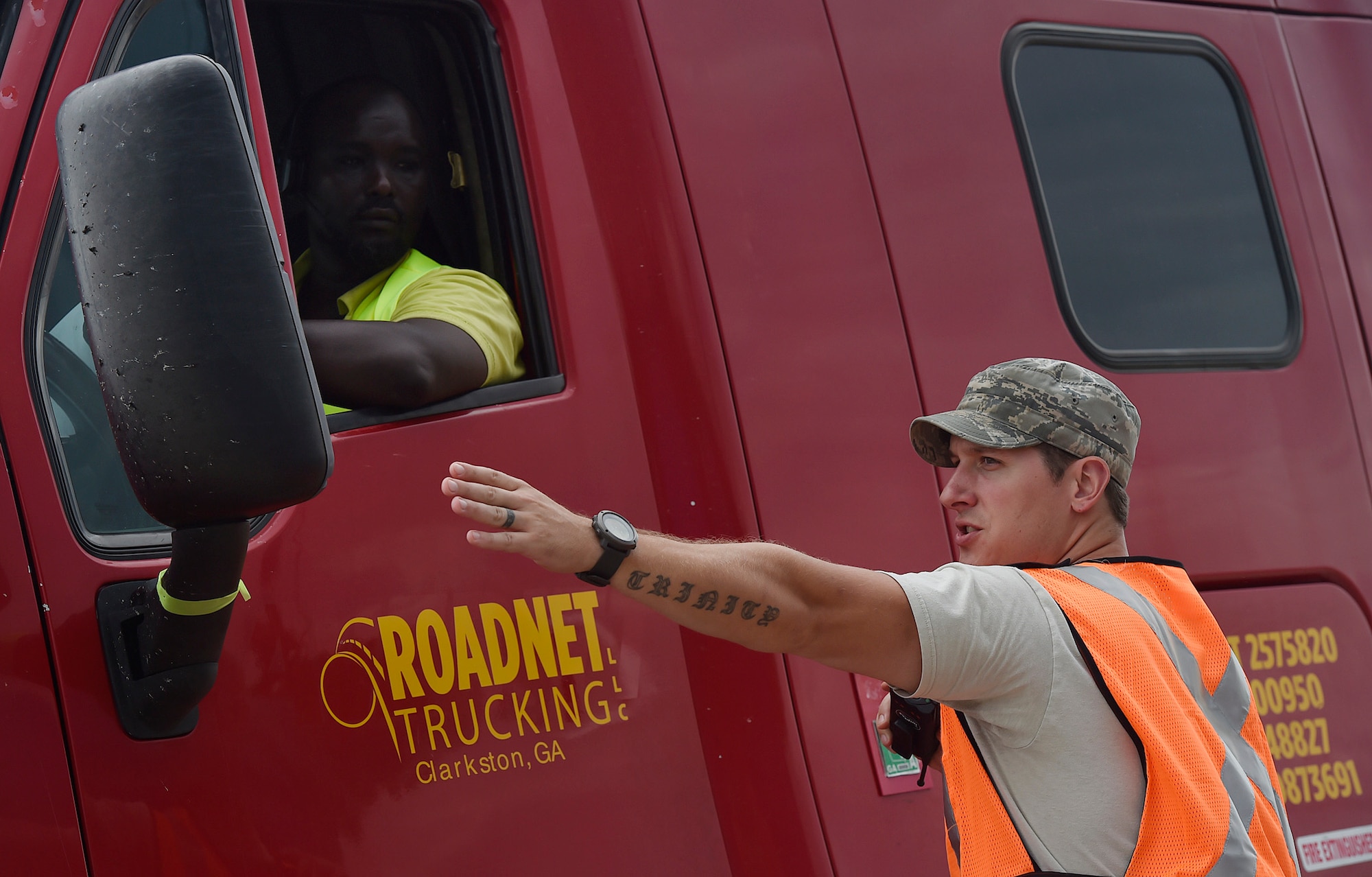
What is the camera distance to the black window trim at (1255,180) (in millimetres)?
2609

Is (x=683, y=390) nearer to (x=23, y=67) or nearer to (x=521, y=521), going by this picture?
(x=521, y=521)

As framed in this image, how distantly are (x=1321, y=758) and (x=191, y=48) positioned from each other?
2.36m

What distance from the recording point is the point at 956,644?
165 cm

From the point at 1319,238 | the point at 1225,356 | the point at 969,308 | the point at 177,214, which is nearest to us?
the point at 177,214

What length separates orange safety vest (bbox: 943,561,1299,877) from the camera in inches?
64.3

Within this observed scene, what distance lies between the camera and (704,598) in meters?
1.60

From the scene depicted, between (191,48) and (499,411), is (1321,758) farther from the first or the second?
(191,48)

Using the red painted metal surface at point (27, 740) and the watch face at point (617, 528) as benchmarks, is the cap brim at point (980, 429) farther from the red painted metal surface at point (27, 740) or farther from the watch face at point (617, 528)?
the red painted metal surface at point (27, 740)

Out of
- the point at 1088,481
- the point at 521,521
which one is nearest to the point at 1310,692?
the point at 1088,481

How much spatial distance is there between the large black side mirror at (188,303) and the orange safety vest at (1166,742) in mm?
960

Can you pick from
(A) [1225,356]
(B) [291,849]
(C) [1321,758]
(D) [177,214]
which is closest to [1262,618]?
(C) [1321,758]

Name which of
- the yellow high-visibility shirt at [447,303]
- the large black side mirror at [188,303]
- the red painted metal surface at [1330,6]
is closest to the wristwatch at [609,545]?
the large black side mirror at [188,303]

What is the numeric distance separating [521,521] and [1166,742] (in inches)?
32.9

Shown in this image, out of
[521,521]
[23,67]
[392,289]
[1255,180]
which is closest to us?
[521,521]
